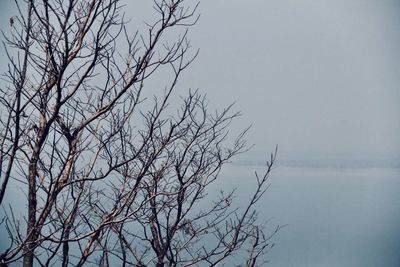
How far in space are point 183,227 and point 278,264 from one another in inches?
2675

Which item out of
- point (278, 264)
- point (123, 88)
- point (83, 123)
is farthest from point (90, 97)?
point (278, 264)

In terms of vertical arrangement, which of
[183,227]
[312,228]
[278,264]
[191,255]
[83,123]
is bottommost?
[191,255]

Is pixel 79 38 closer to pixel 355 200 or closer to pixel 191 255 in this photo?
pixel 191 255

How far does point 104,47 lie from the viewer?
2.53 metres

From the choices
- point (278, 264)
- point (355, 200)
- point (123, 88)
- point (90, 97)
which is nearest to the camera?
point (123, 88)

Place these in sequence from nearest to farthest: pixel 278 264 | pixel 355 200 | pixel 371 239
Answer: pixel 278 264, pixel 371 239, pixel 355 200

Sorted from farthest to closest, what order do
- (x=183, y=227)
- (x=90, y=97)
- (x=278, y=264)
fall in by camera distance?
(x=278, y=264) < (x=183, y=227) < (x=90, y=97)

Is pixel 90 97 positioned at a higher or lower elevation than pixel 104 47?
higher

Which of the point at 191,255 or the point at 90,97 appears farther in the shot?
the point at 191,255

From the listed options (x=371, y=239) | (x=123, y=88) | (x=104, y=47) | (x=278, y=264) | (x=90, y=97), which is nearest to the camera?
(x=104, y=47)

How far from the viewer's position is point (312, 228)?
324 feet

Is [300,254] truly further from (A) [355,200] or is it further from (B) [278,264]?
(A) [355,200]

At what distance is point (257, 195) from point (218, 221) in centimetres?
61

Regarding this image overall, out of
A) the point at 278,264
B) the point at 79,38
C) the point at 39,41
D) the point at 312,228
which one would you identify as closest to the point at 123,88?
the point at 79,38
